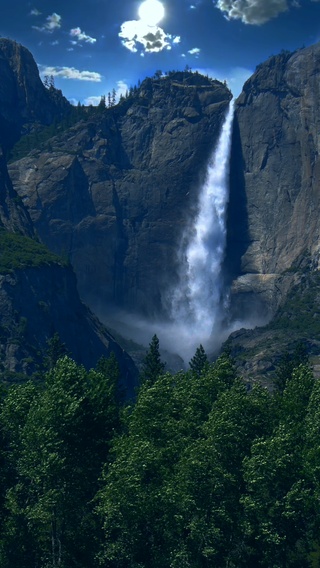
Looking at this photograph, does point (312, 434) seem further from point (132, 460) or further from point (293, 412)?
point (132, 460)

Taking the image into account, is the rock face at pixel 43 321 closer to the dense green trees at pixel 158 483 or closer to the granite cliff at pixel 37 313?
the granite cliff at pixel 37 313

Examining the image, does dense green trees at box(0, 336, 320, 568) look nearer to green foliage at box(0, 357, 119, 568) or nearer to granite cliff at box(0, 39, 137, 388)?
green foliage at box(0, 357, 119, 568)

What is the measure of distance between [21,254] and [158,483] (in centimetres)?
12257

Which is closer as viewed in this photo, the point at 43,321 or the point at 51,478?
the point at 51,478

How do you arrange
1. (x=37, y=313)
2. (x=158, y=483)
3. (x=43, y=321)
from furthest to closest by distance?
(x=43, y=321) → (x=37, y=313) → (x=158, y=483)

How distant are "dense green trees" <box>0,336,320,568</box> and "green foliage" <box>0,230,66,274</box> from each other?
349 feet

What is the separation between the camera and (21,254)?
184m

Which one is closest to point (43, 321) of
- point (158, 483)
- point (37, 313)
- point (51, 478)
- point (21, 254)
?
point (37, 313)

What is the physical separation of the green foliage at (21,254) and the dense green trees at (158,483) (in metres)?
106

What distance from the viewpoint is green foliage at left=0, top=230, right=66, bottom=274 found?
178m

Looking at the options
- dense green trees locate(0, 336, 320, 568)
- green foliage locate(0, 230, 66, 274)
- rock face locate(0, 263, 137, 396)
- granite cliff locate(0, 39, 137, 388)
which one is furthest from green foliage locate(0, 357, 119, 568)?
green foliage locate(0, 230, 66, 274)

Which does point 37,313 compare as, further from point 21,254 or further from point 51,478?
point 51,478

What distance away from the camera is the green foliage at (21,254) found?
178 meters

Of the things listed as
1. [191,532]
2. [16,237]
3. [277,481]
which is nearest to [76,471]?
[191,532]
